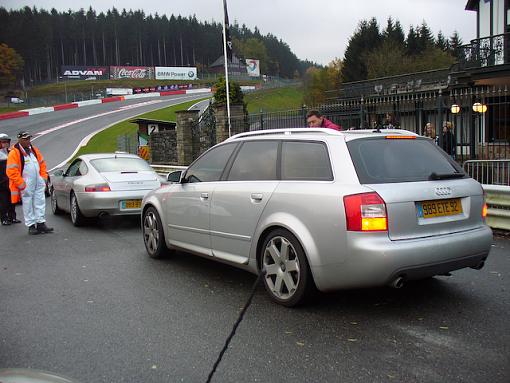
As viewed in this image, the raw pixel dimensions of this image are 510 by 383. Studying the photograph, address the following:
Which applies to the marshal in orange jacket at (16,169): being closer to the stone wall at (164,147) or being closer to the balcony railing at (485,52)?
the stone wall at (164,147)

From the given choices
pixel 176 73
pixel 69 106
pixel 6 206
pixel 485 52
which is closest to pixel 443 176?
pixel 6 206

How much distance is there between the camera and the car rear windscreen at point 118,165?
984 cm

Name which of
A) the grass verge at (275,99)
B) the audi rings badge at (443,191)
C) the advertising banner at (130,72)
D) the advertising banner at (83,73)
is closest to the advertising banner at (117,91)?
the grass verge at (275,99)

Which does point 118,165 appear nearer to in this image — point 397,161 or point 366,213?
point 397,161

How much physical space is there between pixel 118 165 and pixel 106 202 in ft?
3.47

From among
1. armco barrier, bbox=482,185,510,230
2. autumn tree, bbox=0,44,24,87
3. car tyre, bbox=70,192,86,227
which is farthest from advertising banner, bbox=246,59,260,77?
armco barrier, bbox=482,185,510,230

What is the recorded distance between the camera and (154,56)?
140 metres

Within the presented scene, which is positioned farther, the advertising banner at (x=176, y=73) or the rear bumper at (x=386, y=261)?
the advertising banner at (x=176, y=73)

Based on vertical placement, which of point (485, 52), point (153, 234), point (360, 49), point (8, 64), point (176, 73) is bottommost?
point (153, 234)

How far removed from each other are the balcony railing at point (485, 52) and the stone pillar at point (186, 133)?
11.2m

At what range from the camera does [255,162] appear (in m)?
5.27

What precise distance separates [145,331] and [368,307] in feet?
6.43

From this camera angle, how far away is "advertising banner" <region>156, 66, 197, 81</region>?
365ft

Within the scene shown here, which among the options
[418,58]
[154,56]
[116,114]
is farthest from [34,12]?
[418,58]
